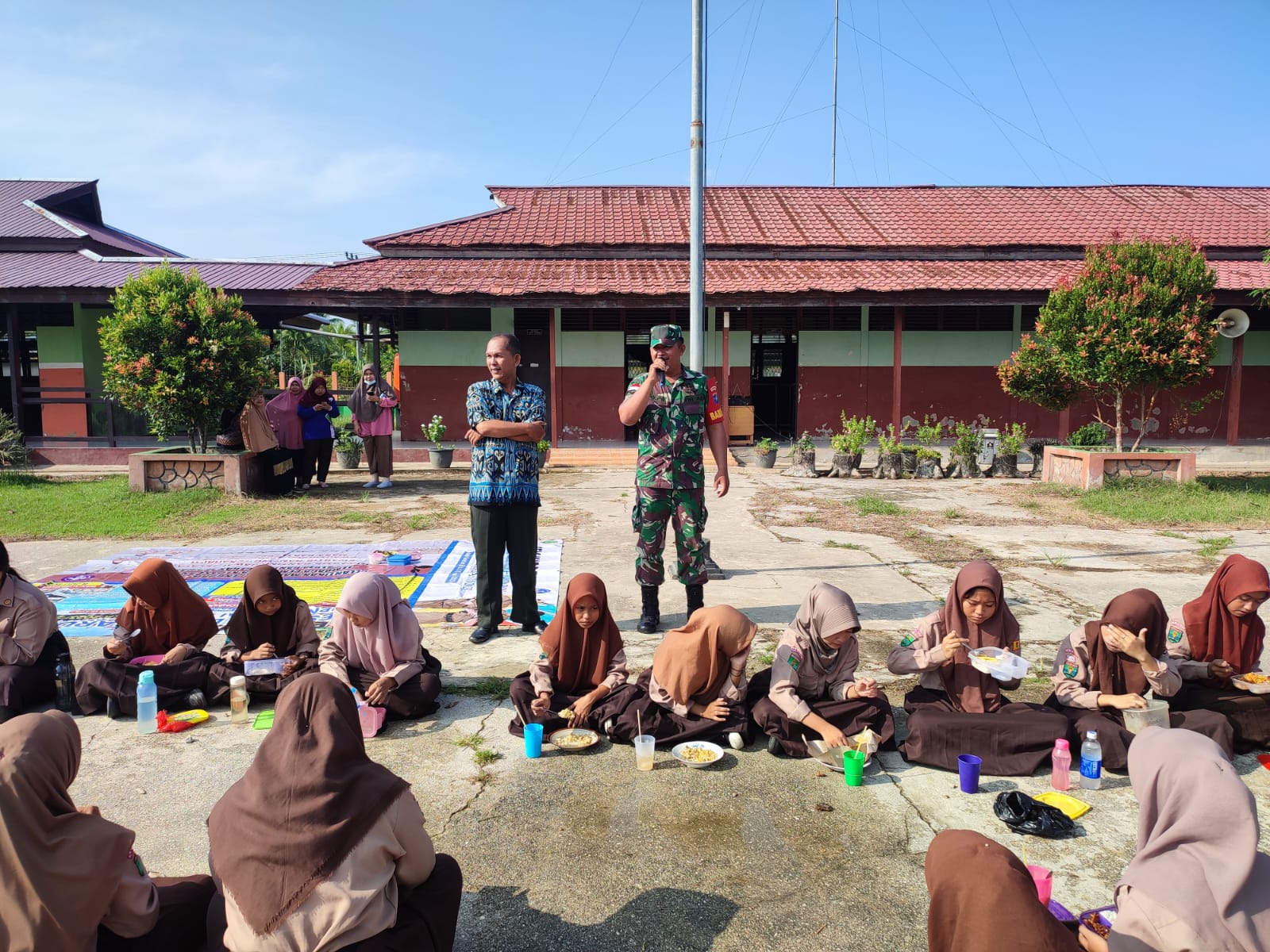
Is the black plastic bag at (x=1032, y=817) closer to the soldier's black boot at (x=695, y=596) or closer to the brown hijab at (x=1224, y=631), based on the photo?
the brown hijab at (x=1224, y=631)

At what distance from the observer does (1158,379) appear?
36.2ft

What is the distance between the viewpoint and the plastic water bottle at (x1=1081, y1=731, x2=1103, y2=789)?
11.1 ft

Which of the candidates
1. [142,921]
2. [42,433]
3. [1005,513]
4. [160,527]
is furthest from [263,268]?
[142,921]

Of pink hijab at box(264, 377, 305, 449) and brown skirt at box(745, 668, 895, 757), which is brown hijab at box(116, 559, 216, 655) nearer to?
brown skirt at box(745, 668, 895, 757)

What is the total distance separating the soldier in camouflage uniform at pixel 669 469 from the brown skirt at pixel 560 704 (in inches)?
55.1

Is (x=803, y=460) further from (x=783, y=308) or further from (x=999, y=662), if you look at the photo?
(x=999, y=662)

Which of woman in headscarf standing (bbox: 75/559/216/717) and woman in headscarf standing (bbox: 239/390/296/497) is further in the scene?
woman in headscarf standing (bbox: 239/390/296/497)

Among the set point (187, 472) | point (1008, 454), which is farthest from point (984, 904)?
point (1008, 454)

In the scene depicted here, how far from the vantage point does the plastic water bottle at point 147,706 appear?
399cm

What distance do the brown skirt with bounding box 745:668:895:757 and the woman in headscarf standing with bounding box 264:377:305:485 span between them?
9427mm

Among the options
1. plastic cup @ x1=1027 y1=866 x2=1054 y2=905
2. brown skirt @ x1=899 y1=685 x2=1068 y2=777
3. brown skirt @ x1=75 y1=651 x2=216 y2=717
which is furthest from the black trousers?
plastic cup @ x1=1027 y1=866 x2=1054 y2=905

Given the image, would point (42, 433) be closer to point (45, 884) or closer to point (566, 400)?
point (566, 400)

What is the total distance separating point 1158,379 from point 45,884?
1237cm

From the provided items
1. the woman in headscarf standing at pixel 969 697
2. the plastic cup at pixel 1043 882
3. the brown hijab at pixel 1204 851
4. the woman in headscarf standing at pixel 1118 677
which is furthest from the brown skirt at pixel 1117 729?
the brown hijab at pixel 1204 851
